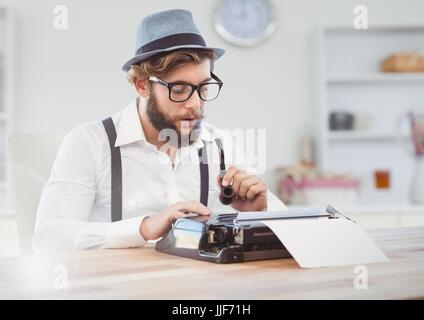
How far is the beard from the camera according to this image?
142cm

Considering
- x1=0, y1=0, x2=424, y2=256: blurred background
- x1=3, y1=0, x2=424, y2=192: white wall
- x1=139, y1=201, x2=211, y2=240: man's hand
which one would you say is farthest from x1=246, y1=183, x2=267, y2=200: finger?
x1=0, y1=0, x2=424, y2=256: blurred background

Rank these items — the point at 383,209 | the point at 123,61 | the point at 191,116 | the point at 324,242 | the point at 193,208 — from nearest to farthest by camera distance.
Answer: the point at 324,242 < the point at 193,208 < the point at 191,116 < the point at 123,61 < the point at 383,209

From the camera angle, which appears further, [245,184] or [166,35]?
[166,35]

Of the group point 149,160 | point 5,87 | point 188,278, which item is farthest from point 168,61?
point 5,87

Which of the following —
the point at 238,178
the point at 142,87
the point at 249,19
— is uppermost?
the point at 249,19

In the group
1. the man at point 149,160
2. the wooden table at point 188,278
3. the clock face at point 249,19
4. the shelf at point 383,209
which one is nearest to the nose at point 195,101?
the man at point 149,160

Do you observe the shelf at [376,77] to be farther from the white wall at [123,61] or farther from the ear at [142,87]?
the ear at [142,87]

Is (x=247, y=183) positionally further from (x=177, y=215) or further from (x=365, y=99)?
(x=365, y=99)

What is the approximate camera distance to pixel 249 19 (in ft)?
10.2

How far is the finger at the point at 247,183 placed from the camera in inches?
44.9

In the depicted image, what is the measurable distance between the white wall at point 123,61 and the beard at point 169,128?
120 mm

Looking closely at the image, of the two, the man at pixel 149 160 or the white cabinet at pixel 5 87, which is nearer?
the man at pixel 149 160

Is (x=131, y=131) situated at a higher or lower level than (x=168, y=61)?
lower

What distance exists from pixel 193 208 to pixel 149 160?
0.60m
